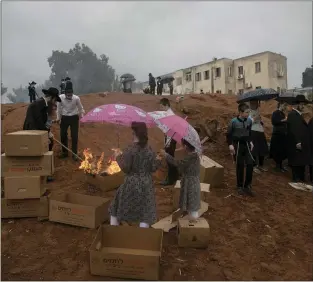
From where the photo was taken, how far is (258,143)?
312 inches

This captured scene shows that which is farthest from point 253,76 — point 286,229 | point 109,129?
point 286,229

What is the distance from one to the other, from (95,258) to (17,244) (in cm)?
150

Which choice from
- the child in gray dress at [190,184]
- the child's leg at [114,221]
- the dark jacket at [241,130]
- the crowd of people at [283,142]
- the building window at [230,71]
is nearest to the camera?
the child's leg at [114,221]

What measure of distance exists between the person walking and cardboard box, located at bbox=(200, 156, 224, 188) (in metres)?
2.80

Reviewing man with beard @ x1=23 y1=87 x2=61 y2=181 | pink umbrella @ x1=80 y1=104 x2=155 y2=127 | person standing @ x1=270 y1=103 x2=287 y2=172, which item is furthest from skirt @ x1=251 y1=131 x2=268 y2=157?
man with beard @ x1=23 y1=87 x2=61 y2=181

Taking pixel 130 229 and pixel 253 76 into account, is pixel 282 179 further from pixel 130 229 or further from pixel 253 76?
pixel 253 76

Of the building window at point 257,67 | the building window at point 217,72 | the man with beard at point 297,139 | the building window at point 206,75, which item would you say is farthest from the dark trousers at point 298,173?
the building window at point 206,75

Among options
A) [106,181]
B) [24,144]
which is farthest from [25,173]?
[106,181]

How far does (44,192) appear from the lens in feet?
16.7

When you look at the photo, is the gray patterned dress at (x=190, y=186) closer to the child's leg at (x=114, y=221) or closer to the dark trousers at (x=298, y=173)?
the child's leg at (x=114, y=221)

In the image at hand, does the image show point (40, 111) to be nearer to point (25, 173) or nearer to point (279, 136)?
point (25, 173)

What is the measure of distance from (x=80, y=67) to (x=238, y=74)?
1116 inches

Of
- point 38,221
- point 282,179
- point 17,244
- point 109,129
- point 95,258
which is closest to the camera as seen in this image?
point 95,258

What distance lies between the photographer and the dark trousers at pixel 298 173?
7.77m
